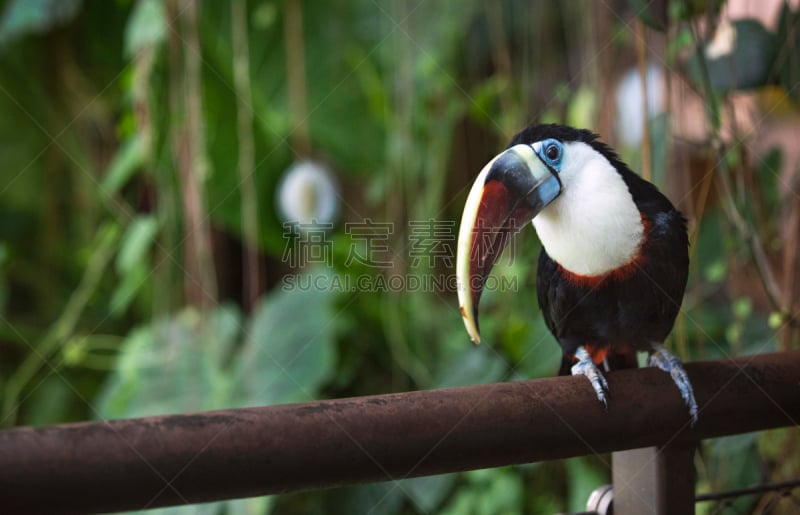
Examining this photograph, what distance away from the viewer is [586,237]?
0.83 m

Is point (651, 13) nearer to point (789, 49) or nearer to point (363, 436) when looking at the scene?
point (789, 49)

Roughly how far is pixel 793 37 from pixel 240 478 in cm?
103

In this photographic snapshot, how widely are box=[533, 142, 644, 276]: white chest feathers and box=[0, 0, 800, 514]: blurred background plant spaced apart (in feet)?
0.56

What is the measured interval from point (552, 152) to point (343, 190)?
175 cm

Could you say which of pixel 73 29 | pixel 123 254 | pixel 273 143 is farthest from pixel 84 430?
pixel 73 29

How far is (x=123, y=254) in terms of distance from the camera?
178 centimetres

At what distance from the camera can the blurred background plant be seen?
1.35m

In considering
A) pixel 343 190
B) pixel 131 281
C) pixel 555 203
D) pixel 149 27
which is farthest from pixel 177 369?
pixel 343 190

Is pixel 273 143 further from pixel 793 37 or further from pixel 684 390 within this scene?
pixel 684 390

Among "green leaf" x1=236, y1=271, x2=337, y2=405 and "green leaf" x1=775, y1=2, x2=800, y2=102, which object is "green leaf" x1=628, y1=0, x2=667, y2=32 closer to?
"green leaf" x1=775, y1=2, x2=800, y2=102

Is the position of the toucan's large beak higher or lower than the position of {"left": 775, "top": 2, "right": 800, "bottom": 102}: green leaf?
lower

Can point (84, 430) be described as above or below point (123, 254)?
above

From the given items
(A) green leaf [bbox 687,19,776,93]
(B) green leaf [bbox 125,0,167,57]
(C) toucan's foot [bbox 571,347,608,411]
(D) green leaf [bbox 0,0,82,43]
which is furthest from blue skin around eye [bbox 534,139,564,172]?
(D) green leaf [bbox 0,0,82,43]

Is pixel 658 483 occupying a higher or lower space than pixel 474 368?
higher
